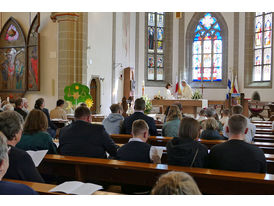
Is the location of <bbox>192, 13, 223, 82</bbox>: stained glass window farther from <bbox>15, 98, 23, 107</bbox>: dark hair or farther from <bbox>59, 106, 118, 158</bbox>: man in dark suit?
<bbox>59, 106, 118, 158</bbox>: man in dark suit

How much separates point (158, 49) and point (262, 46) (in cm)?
541

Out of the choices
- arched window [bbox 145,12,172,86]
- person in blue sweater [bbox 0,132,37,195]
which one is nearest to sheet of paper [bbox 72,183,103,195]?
person in blue sweater [bbox 0,132,37,195]

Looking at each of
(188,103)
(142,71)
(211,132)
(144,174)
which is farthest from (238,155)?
(142,71)

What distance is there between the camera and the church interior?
11.2 feet

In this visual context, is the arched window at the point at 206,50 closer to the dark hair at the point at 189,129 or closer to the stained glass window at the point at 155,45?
the stained glass window at the point at 155,45

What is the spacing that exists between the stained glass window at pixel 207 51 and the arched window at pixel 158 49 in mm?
1466

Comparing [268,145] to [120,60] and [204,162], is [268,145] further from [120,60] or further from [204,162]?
[120,60]

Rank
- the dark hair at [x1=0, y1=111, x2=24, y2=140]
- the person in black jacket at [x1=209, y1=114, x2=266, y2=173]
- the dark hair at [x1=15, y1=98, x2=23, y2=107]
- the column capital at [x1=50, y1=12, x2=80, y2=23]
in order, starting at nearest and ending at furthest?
the dark hair at [x1=0, y1=111, x2=24, y2=140] → the person in black jacket at [x1=209, y1=114, x2=266, y2=173] → the dark hair at [x1=15, y1=98, x2=23, y2=107] → the column capital at [x1=50, y1=12, x2=80, y2=23]

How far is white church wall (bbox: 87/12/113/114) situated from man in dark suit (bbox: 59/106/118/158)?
28.7ft

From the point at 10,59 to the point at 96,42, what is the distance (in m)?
3.18

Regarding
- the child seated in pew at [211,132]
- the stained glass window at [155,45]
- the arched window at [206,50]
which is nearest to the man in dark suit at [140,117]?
the child seated in pew at [211,132]

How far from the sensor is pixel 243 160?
3.06 m

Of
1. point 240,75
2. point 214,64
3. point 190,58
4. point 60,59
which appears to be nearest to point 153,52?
point 190,58

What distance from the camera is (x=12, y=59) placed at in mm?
12289
